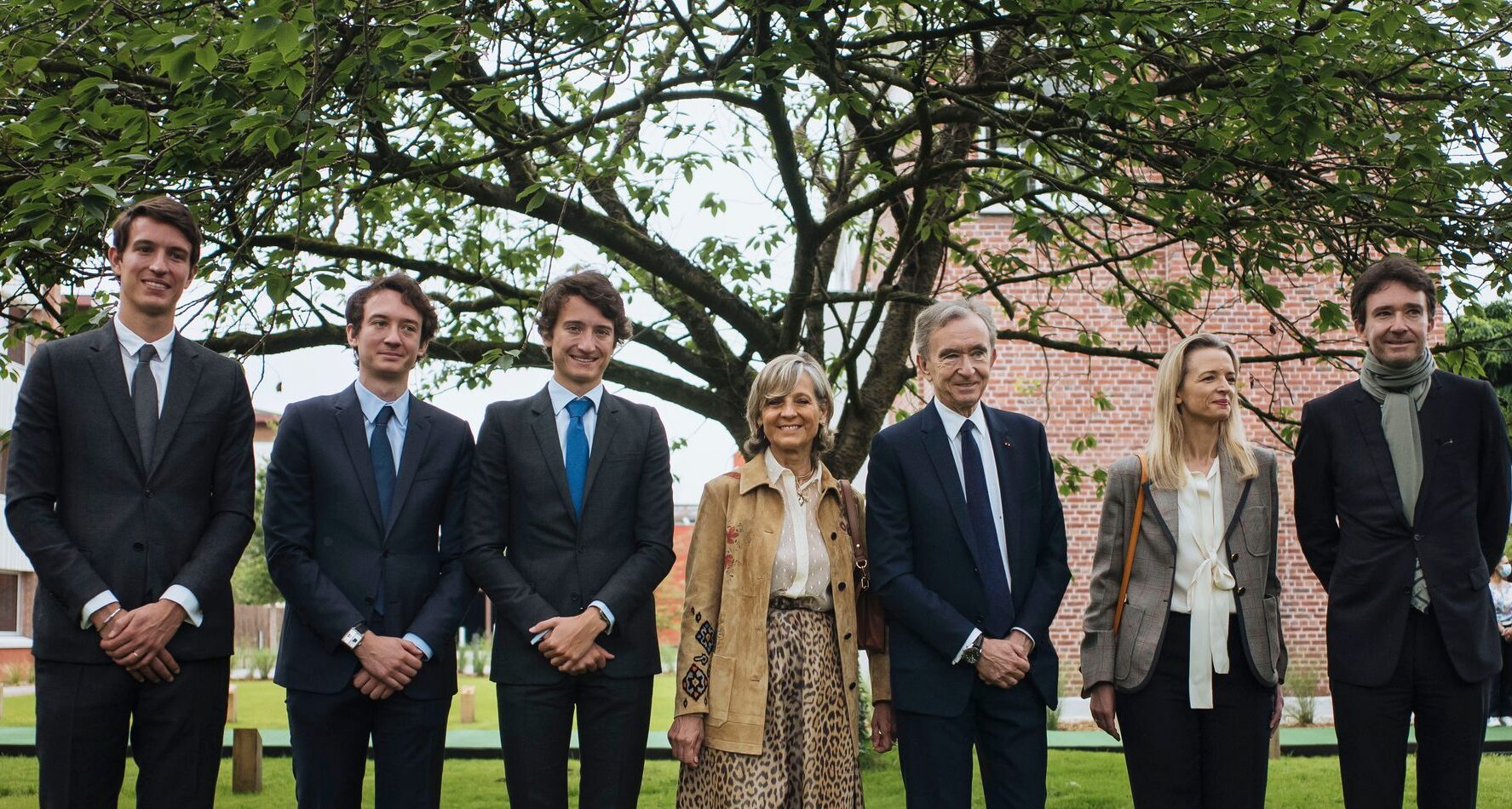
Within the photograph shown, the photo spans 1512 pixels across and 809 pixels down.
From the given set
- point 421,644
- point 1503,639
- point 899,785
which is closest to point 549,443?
point 421,644

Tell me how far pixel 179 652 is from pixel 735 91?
14.6 ft

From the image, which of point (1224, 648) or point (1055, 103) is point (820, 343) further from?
point (1224, 648)

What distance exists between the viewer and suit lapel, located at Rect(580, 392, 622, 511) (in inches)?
160

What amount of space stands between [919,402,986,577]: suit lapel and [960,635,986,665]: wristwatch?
257mm

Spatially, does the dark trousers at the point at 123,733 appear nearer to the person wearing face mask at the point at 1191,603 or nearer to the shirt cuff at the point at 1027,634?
the shirt cuff at the point at 1027,634

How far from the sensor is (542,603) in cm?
388

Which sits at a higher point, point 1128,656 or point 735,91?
point 735,91

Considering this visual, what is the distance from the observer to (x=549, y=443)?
13.4 ft

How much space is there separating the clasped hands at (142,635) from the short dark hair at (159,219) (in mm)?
1043

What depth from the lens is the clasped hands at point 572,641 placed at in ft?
12.5

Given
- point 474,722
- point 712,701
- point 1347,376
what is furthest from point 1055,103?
point 474,722

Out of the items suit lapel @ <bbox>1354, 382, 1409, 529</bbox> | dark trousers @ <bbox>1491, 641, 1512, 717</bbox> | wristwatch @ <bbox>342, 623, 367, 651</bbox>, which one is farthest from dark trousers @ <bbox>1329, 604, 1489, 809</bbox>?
wristwatch @ <bbox>342, 623, 367, 651</bbox>

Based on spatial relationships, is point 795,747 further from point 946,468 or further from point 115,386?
point 115,386

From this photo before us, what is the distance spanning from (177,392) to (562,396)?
1.18 metres
